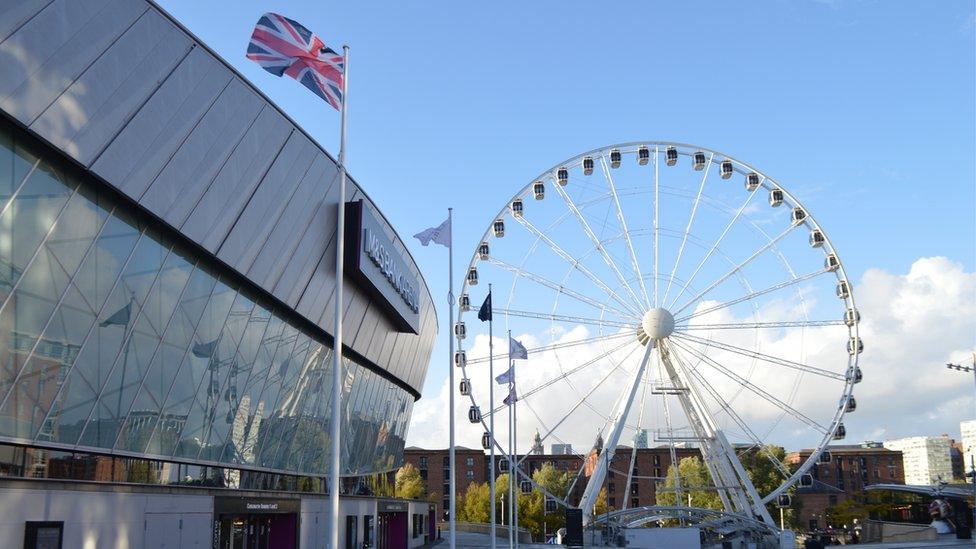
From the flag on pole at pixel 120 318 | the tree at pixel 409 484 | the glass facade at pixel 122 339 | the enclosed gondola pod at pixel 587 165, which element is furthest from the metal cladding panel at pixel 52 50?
the tree at pixel 409 484

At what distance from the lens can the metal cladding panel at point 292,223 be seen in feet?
84.3

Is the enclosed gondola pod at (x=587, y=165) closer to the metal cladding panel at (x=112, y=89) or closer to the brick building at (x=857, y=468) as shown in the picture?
the metal cladding panel at (x=112, y=89)

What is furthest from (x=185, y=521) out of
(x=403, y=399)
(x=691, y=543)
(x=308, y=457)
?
(x=691, y=543)

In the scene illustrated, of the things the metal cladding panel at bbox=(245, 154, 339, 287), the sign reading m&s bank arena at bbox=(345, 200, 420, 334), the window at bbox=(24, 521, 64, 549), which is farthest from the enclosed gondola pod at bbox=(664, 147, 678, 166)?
the window at bbox=(24, 521, 64, 549)

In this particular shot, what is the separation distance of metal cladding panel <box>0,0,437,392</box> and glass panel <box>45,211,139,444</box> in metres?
1.03

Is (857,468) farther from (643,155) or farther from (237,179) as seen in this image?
(237,179)

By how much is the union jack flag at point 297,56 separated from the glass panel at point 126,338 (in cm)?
655

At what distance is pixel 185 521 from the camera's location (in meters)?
22.8

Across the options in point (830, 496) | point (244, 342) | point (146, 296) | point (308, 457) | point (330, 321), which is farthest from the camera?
point (830, 496)

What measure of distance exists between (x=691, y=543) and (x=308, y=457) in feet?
87.3

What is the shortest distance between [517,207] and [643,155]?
793 cm

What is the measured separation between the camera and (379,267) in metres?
32.9

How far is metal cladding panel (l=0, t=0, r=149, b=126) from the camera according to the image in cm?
1597

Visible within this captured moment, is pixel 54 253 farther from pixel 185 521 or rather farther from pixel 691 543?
pixel 691 543
